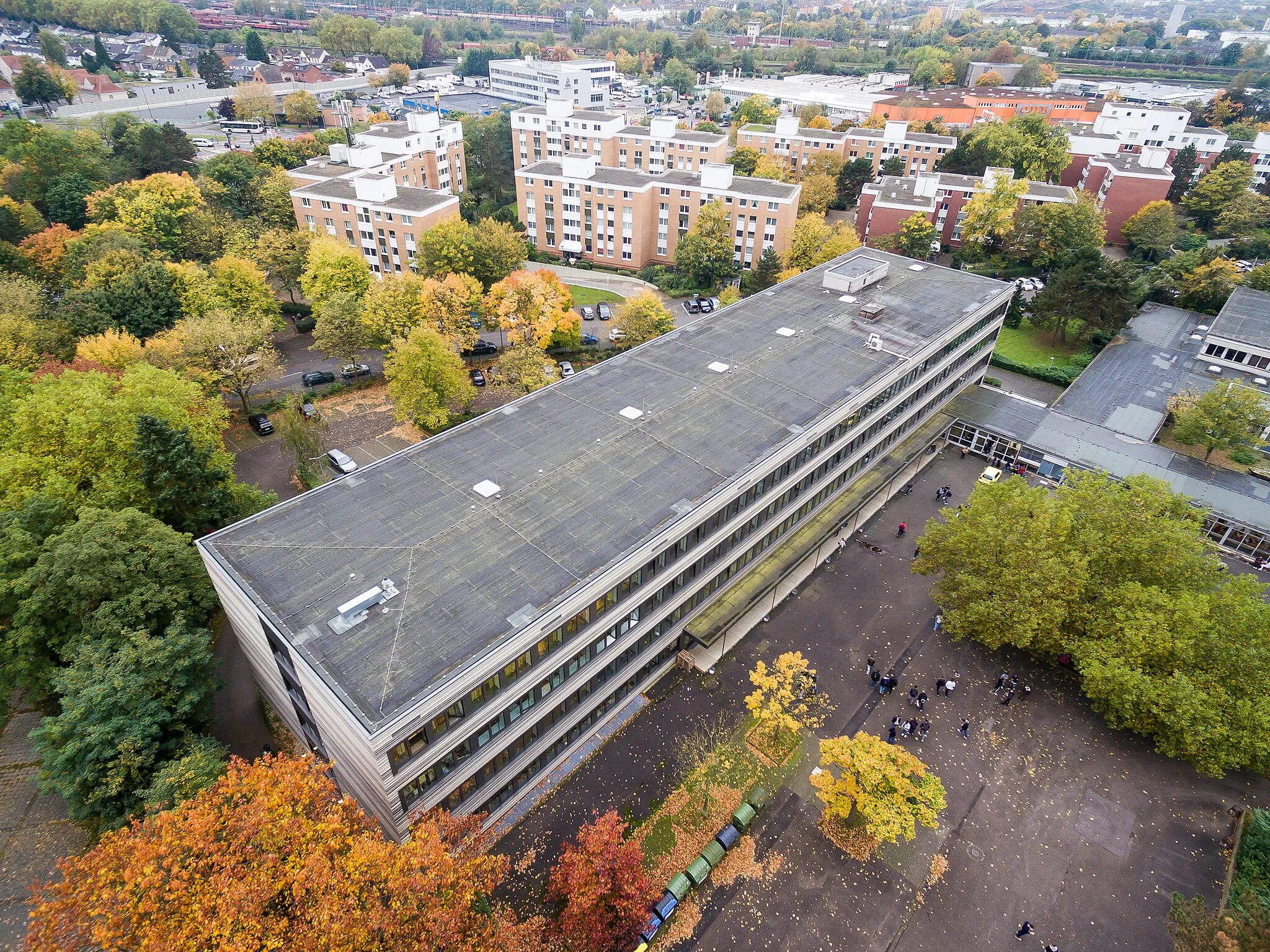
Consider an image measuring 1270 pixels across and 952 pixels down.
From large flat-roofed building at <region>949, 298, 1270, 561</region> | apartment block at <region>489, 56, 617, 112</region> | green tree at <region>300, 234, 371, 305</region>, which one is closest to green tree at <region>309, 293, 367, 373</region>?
green tree at <region>300, 234, 371, 305</region>

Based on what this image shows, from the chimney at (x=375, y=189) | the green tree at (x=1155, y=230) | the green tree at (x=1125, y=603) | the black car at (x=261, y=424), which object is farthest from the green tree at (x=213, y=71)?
the green tree at (x=1125, y=603)

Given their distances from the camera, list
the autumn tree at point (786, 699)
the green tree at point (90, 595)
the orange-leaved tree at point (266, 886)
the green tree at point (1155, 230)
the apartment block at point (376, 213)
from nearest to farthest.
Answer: the orange-leaved tree at point (266, 886) → the green tree at point (90, 595) → the autumn tree at point (786, 699) → the apartment block at point (376, 213) → the green tree at point (1155, 230)

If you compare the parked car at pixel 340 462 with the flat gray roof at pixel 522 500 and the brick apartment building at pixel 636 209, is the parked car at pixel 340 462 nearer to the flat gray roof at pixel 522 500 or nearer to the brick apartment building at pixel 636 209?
the flat gray roof at pixel 522 500

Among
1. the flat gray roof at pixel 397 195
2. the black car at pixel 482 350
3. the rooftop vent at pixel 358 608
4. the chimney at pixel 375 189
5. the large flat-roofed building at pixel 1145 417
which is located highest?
the chimney at pixel 375 189

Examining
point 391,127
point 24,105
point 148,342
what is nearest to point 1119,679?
point 148,342

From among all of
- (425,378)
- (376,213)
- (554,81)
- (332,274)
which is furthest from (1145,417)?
(554,81)

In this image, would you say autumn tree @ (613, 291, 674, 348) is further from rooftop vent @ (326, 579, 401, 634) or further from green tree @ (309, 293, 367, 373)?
rooftop vent @ (326, 579, 401, 634)
